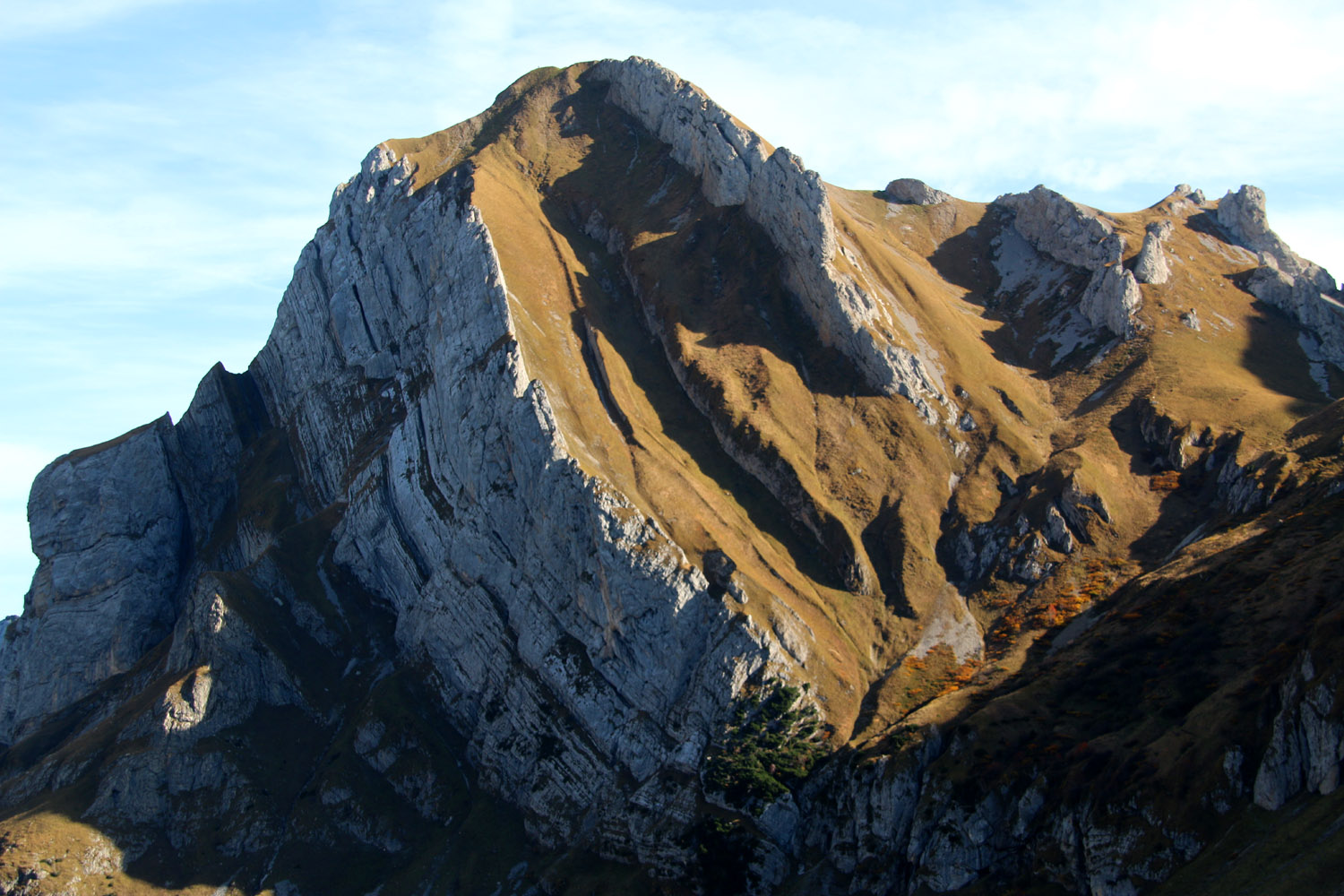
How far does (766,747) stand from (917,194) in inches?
5365

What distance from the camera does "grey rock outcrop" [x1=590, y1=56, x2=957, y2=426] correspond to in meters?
122

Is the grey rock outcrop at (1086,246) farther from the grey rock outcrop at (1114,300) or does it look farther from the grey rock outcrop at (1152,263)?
the grey rock outcrop at (1152,263)

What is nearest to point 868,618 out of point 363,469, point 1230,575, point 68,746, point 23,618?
point 1230,575

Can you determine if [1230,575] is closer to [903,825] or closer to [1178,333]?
[903,825]

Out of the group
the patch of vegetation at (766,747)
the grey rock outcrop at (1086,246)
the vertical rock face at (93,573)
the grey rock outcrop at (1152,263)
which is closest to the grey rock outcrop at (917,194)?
the grey rock outcrop at (1086,246)

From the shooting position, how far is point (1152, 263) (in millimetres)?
139500

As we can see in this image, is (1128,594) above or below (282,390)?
below

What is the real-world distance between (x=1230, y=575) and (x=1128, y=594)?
1052 cm

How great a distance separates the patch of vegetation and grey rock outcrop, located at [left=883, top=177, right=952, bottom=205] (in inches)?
5071

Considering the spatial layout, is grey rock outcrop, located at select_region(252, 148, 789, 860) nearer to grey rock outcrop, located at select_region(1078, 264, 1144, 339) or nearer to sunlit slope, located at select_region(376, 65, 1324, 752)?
sunlit slope, located at select_region(376, 65, 1324, 752)

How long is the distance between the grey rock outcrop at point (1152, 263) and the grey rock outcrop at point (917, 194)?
5016 cm

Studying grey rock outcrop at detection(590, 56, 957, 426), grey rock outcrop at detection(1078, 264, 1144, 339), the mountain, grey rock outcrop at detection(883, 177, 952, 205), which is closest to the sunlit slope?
the mountain

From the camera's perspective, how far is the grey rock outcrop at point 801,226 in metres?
122

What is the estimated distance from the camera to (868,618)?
332 feet
